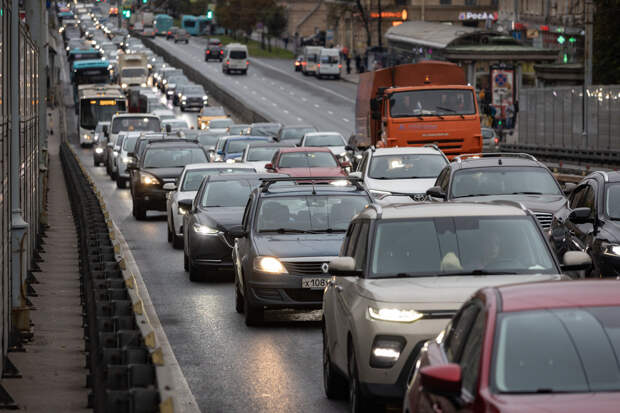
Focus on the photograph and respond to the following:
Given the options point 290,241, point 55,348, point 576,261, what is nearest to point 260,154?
point 290,241

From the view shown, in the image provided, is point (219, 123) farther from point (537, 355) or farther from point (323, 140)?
point (537, 355)

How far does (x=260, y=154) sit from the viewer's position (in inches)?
1476

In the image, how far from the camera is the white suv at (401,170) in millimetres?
26422

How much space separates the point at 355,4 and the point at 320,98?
4428cm

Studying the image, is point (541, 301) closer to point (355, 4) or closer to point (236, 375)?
point (236, 375)

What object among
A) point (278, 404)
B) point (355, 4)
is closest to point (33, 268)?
point (278, 404)

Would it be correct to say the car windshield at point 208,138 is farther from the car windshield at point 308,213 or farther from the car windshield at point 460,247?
the car windshield at point 460,247

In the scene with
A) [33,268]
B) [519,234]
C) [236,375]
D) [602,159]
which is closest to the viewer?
[519,234]

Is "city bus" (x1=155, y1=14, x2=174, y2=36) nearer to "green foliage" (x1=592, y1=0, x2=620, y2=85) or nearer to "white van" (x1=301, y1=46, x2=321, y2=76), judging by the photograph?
"white van" (x1=301, y1=46, x2=321, y2=76)

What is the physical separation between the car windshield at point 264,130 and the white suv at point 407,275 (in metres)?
42.9

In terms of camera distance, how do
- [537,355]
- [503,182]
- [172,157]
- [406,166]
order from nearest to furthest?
1. [537,355]
2. [503,182]
3. [406,166]
4. [172,157]

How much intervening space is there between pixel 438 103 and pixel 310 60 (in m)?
91.0

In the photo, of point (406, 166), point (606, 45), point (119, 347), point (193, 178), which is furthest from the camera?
point (606, 45)

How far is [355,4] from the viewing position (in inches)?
5856
